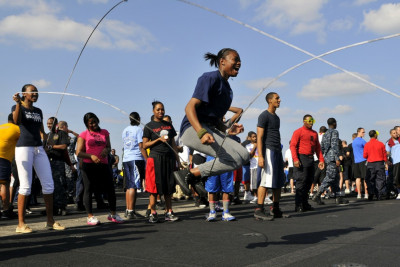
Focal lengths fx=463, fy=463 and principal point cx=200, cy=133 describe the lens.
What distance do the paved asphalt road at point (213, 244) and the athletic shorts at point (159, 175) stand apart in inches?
21.9

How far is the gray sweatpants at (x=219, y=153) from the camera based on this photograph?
4531mm

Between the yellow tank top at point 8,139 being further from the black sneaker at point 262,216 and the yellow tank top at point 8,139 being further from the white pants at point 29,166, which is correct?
the black sneaker at point 262,216

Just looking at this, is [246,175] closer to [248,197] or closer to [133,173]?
[248,197]

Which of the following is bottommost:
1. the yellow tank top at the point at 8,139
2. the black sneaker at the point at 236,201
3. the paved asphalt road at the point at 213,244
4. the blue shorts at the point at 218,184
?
the paved asphalt road at the point at 213,244

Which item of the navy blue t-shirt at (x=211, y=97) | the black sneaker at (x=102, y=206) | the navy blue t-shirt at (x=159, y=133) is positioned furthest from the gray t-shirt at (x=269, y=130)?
the black sneaker at (x=102, y=206)

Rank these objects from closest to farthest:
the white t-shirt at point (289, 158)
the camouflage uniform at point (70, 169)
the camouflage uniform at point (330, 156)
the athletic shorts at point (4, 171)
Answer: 1. the athletic shorts at point (4, 171)
2. the camouflage uniform at point (330, 156)
3. the camouflage uniform at point (70, 169)
4. the white t-shirt at point (289, 158)

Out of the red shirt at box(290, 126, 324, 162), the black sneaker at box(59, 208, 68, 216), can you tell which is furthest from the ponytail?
the black sneaker at box(59, 208, 68, 216)

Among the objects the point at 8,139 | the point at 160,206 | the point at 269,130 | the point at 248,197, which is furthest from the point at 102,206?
the point at 8,139

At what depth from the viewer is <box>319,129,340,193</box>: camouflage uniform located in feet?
35.7

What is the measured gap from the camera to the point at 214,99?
4715mm

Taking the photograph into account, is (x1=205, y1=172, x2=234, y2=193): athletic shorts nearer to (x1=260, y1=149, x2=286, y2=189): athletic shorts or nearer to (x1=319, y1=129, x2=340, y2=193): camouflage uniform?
(x1=260, y1=149, x2=286, y2=189): athletic shorts

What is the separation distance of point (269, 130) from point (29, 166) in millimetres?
3803

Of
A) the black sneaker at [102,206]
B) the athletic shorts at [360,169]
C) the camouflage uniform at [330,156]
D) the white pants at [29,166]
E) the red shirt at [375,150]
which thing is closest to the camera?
the white pants at [29,166]

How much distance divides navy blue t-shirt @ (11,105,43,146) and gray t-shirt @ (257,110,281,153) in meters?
3.49
